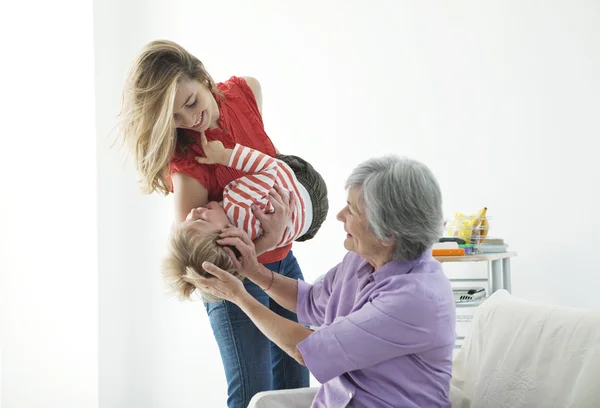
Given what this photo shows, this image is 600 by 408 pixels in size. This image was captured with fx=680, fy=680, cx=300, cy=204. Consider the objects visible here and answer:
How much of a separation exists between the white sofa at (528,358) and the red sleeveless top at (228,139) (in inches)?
24.8

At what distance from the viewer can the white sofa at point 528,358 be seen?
59.6 inches

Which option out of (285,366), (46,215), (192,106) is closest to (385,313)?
(285,366)

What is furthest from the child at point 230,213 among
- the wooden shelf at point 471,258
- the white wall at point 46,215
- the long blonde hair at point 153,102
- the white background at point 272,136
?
the white wall at point 46,215

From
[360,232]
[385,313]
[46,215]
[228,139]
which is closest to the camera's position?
[385,313]

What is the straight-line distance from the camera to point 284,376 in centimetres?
211

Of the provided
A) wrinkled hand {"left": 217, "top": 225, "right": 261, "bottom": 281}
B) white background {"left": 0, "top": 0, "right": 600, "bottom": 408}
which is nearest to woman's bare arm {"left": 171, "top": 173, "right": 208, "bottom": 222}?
wrinkled hand {"left": 217, "top": 225, "right": 261, "bottom": 281}

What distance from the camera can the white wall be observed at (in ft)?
11.7

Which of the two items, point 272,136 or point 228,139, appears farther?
point 272,136

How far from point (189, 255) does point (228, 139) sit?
371 millimetres

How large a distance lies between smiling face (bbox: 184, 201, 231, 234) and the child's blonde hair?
14 mm

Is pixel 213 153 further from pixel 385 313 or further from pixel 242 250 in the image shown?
pixel 385 313

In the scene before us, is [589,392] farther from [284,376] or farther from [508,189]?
[508,189]

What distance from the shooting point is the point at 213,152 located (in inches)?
73.2

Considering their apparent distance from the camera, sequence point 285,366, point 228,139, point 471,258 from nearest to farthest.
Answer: point 228,139
point 285,366
point 471,258
